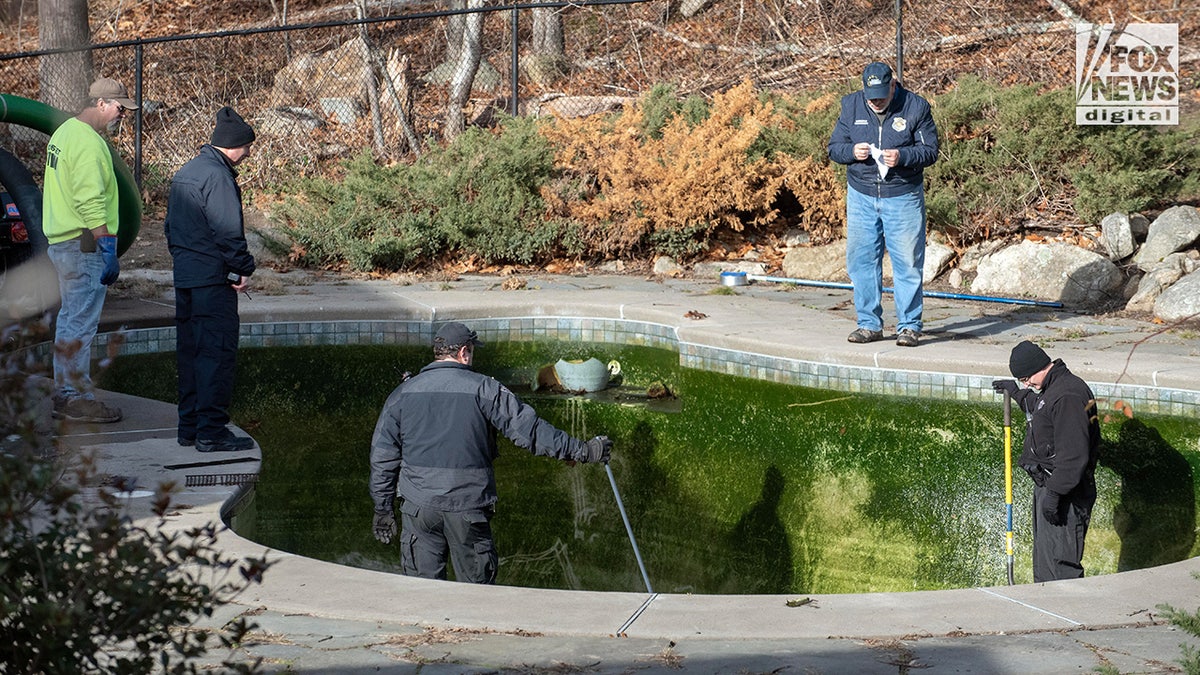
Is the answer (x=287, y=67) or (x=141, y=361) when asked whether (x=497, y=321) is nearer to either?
(x=141, y=361)

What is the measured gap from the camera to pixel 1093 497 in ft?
19.9

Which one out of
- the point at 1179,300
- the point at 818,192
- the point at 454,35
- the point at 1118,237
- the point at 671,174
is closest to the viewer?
the point at 1179,300

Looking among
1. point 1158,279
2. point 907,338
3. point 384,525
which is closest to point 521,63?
point 1158,279

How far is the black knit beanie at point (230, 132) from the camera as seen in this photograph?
653 centimetres

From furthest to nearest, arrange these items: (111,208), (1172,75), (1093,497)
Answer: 1. (1172,75)
2. (111,208)
3. (1093,497)

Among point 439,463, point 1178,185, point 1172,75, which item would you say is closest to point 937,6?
point 1172,75

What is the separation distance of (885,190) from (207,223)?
4.27 m

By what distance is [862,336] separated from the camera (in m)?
8.41

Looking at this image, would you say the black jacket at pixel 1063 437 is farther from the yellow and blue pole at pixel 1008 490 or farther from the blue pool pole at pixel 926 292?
the blue pool pole at pixel 926 292

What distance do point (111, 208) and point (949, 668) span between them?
483 centimetres

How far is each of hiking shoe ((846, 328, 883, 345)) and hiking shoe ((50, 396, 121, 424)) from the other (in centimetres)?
439

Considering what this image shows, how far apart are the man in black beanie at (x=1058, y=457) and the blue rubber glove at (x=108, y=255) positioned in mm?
4473

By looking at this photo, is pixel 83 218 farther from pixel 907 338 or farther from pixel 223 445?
pixel 907 338

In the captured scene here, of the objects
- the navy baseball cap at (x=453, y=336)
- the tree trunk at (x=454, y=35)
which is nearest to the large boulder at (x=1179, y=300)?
the navy baseball cap at (x=453, y=336)
